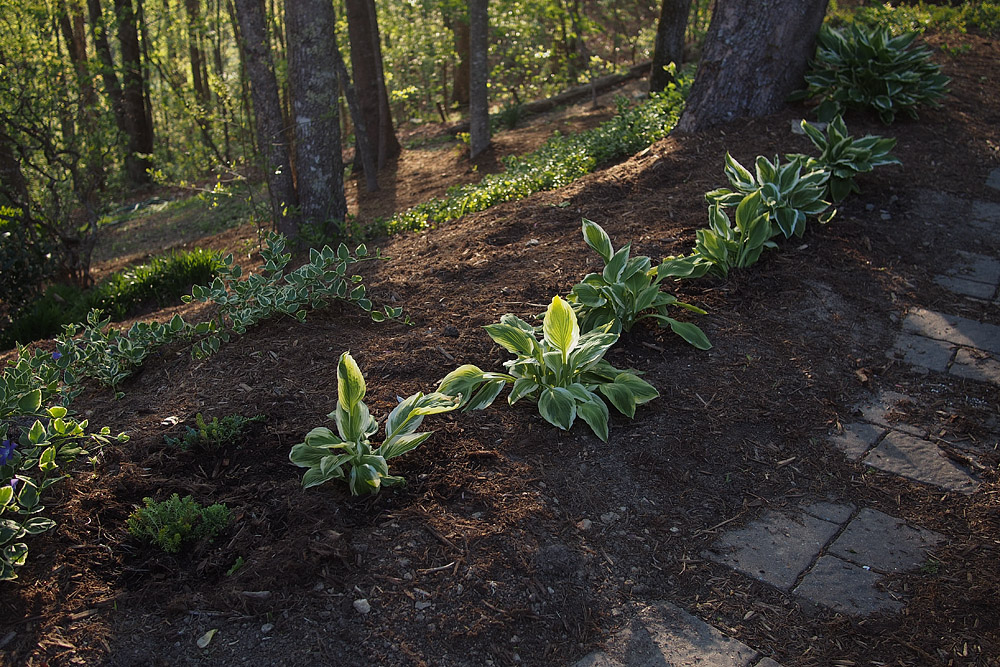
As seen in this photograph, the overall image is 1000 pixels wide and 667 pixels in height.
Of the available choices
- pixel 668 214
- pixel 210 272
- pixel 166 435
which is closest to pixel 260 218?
pixel 210 272

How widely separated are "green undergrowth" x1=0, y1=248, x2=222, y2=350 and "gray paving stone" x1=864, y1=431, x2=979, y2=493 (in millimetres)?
4806

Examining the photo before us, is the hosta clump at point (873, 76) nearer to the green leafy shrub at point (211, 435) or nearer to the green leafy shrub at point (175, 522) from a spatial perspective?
the green leafy shrub at point (211, 435)

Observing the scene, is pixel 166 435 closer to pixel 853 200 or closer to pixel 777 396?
pixel 777 396

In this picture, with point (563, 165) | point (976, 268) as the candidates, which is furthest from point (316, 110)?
point (976, 268)

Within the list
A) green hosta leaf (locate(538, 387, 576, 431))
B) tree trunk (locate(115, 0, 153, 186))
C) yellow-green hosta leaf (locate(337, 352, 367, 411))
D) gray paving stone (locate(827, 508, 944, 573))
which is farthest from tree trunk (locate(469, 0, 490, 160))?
gray paving stone (locate(827, 508, 944, 573))

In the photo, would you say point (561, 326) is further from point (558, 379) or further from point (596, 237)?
point (596, 237)

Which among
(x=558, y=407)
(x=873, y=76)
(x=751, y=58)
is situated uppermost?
(x=751, y=58)

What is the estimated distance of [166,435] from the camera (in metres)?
3.00

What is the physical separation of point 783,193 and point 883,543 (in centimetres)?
238

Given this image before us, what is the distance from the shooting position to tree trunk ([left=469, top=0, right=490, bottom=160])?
856cm

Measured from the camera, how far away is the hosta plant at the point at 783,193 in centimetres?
433

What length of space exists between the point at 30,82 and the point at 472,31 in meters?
4.64

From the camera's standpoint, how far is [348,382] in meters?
2.63

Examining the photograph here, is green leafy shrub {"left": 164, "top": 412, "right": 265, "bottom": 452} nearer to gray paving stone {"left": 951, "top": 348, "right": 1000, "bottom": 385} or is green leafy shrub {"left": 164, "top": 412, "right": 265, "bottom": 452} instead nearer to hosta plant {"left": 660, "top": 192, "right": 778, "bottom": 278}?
hosta plant {"left": 660, "top": 192, "right": 778, "bottom": 278}
